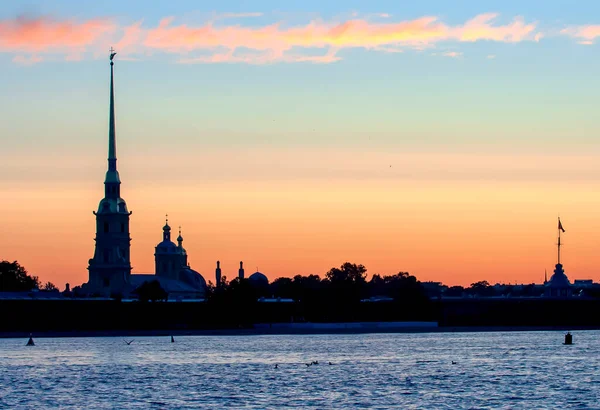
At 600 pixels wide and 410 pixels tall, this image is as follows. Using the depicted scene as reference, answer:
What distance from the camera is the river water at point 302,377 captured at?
6756 centimetres

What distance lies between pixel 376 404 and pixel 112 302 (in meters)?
119

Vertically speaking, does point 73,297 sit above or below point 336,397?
above

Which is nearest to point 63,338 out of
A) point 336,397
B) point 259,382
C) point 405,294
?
point 405,294

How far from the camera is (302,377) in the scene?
82.5 meters

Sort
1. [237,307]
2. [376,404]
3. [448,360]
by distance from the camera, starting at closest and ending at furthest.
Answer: [376,404]
[448,360]
[237,307]

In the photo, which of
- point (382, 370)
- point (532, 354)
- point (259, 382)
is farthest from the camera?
point (532, 354)

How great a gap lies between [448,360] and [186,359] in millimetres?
17509

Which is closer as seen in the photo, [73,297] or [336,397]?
[336,397]

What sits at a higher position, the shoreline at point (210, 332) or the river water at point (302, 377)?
the shoreline at point (210, 332)

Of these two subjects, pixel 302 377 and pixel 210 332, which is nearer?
pixel 302 377

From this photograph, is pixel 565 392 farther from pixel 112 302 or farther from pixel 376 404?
pixel 112 302

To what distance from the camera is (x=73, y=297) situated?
191125 millimetres

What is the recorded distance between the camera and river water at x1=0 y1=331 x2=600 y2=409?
6756 centimetres

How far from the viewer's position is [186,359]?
10312 cm
